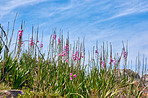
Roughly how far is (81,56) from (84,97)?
1381 mm

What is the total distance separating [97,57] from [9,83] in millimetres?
3538

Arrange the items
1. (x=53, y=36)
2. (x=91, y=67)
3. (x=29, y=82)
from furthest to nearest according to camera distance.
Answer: (x=53, y=36) → (x=29, y=82) → (x=91, y=67)

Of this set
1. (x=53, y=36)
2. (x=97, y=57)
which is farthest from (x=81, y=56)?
(x=53, y=36)

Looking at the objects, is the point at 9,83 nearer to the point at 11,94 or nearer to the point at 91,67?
the point at 11,94

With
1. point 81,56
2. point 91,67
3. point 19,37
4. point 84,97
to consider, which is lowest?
point 84,97

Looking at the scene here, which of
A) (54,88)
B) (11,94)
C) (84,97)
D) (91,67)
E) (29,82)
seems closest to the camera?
(11,94)

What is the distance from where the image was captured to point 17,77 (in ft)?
20.9

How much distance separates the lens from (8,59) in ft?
22.5

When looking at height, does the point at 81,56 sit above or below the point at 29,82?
above

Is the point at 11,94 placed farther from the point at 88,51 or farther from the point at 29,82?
the point at 88,51

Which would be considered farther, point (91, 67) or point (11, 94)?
point (91, 67)

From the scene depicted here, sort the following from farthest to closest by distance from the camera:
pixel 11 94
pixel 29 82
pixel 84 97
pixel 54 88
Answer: pixel 29 82
pixel 54 88
pixel 84 97
pixel 11 94

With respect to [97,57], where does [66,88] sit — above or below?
below

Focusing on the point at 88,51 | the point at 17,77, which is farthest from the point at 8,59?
the point at 88,51
